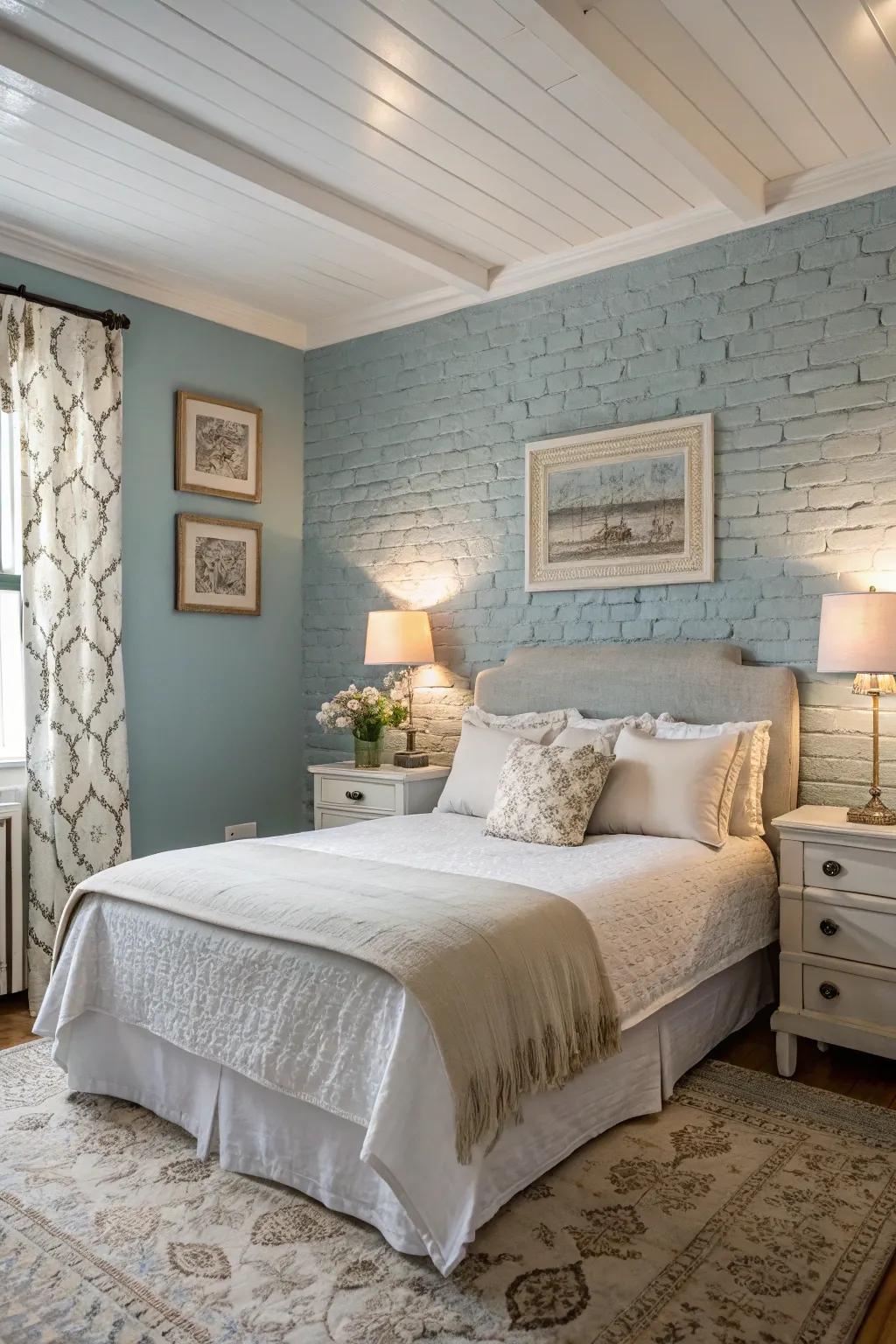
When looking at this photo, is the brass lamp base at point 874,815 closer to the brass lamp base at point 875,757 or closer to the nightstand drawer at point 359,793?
the brass lamp base at point 875,757

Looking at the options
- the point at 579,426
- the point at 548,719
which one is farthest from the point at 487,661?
the point at 579,426

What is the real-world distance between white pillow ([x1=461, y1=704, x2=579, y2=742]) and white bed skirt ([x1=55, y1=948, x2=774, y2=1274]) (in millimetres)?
1046

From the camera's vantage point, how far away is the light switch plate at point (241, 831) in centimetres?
445

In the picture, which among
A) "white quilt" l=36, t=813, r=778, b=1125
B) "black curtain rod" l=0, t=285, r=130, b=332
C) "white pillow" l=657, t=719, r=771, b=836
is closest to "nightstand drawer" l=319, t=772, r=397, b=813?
"white quilt" l=36, t=813, r=778, b=1125

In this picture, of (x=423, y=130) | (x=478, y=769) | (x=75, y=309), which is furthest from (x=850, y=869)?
(x=75, y=309)

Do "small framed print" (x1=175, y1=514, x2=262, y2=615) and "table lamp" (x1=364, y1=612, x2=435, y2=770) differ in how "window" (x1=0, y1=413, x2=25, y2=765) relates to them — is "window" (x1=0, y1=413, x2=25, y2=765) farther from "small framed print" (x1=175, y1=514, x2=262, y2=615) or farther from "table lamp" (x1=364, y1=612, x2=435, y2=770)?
"table lamp" (x1=364, y1=612, x2=435, y2=770)

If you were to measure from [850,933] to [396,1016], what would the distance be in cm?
148

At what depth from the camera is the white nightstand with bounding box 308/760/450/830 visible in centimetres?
396

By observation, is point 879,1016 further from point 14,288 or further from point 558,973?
point 14,288

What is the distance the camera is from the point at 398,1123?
1819 mm

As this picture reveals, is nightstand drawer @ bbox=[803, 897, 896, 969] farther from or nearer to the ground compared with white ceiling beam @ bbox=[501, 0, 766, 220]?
nearer to the ground

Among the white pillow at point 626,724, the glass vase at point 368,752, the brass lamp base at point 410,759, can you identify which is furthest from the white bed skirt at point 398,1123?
the glass vase at point 368,752

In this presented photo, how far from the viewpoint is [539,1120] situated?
2.17 m

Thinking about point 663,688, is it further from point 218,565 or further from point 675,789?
point 218,565
